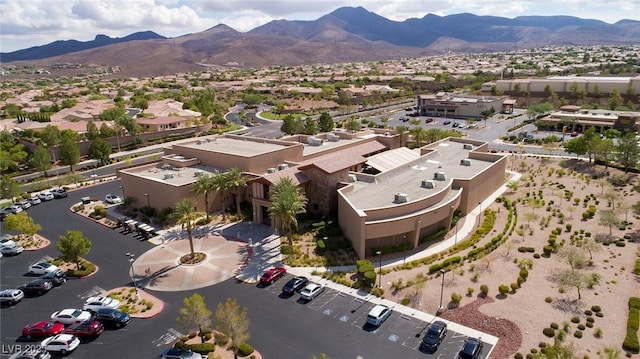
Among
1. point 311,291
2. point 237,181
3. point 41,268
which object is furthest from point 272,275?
point 41,268

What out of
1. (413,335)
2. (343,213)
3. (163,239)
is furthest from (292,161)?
(413,335)

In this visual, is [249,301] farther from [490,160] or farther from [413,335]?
[490,160]

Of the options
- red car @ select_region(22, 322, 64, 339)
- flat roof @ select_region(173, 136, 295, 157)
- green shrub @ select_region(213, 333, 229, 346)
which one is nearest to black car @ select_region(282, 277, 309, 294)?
green shrub @ select_region(213, 333, 229, 346)

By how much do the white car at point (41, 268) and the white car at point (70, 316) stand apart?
960cm

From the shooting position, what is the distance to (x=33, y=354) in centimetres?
3081

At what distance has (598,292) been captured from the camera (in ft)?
128

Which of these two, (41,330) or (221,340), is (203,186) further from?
(221,340)

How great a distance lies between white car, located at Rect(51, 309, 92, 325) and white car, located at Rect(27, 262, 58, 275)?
9602 millimetres

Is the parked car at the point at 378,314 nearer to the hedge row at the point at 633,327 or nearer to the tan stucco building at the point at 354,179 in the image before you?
the tan stucco building at the point at 354,179

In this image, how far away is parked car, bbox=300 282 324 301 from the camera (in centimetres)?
3841

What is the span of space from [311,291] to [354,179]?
2183 cm

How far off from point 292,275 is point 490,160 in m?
41.1

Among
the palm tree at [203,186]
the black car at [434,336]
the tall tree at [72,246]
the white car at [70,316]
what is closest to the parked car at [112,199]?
the palm tree at [203,186]

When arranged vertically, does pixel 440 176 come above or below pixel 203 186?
below
